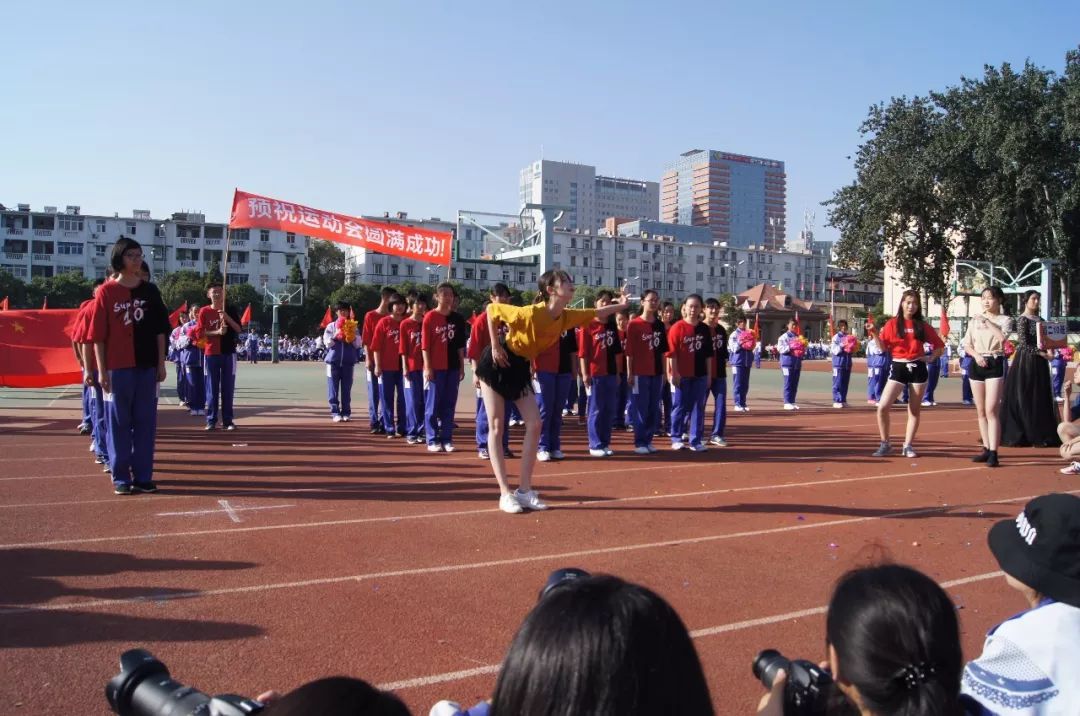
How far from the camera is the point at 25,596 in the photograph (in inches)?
183

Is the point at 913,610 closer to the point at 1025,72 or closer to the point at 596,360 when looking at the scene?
the point at 596,360

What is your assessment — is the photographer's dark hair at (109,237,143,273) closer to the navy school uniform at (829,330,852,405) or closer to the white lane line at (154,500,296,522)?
the white lane line at (154,500,296,522)

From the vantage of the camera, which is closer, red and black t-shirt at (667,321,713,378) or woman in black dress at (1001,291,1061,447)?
red and black t-shirt at (667,321,713,378)

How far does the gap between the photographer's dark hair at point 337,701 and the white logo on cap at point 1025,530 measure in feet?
5.60

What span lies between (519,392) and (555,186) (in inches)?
7631

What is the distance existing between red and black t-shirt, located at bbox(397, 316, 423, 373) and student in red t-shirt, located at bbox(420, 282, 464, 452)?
0.23 metres

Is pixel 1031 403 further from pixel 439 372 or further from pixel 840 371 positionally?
pixel 439 372

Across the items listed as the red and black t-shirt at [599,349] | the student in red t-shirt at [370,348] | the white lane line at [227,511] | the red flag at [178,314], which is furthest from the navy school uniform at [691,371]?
the red flag at [178,314]

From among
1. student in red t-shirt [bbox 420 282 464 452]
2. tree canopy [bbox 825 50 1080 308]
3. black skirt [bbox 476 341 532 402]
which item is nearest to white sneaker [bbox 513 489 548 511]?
black skirt [bbox 476 341 532 402]

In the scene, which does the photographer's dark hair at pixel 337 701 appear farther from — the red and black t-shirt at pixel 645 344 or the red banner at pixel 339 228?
the red banner at pixel 339 228

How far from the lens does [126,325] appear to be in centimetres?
754

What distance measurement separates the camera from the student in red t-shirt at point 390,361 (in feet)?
39.9

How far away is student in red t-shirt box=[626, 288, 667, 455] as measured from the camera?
10.8 meters

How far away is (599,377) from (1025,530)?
8397 mm
